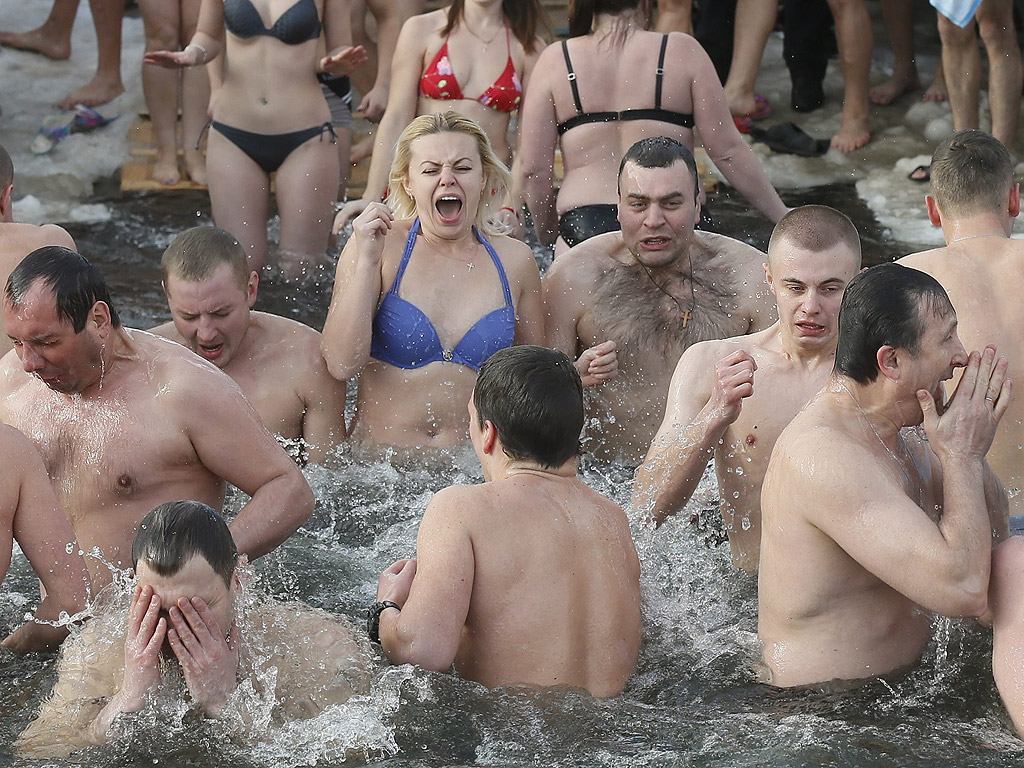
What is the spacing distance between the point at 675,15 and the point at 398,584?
6.40 m

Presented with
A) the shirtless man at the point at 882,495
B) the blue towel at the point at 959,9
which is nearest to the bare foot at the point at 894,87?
the blue towel at the point at 959,9

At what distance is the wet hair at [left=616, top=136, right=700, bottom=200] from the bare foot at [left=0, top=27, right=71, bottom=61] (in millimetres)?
6651

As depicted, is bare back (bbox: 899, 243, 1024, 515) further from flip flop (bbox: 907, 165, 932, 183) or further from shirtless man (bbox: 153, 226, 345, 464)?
flip flop (bbox: 907, 165, 932, 183)

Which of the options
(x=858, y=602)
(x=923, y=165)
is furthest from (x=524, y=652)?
(x=923, y=165)

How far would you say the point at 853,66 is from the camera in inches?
360

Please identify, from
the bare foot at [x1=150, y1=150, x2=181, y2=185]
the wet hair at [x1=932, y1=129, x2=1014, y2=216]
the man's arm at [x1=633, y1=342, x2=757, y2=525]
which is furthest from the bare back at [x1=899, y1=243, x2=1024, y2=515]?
the bare foot at [x1=150, y1=150, x2=181, y2=185]

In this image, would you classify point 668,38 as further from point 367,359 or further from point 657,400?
point 367,359

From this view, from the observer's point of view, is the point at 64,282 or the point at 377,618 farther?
the point at 64,282

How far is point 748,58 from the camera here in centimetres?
938

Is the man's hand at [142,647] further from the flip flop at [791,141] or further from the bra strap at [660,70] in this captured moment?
the flip flop at [791,141]

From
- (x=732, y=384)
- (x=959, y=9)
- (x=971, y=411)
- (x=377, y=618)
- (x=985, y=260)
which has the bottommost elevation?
(x=377, y=618)

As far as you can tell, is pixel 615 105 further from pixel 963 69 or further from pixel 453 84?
pixel 963 69

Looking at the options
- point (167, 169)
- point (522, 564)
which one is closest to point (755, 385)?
point (522, 564)

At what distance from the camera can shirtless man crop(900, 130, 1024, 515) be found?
4.68 metres
